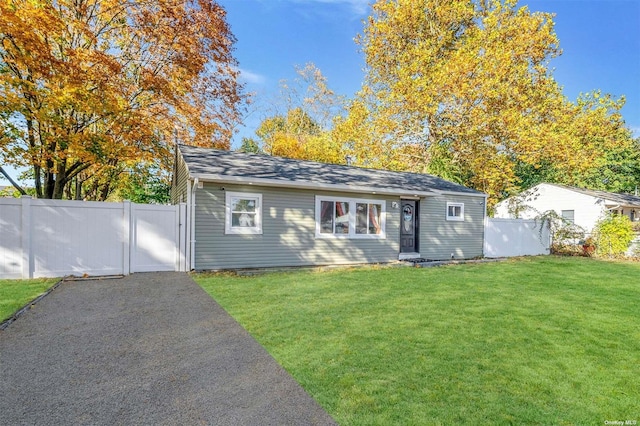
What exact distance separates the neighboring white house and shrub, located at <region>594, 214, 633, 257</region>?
A: 9.91 feet

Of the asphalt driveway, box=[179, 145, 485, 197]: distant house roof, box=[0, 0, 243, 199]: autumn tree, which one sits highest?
box=[0, 0, 243, 199]: autumn tree

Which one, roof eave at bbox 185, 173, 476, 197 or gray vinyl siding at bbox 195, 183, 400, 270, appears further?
gray vinyl siding at bbox 195, 183, 400, 270

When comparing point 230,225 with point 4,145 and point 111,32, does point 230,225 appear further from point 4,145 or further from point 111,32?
point 111,32

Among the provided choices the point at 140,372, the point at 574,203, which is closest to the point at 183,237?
the point at 140,372

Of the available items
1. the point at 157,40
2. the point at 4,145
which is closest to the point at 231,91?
the point at 157,40

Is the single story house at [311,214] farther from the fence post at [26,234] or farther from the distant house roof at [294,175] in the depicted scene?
the fence post at [26,234]

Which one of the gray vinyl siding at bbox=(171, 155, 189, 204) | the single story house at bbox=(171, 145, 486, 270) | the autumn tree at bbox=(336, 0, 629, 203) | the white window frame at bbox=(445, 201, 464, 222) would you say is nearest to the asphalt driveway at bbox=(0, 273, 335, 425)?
the single story house at bbox=(171, 145, 486, 270)

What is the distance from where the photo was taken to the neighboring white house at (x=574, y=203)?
19609 millimetres

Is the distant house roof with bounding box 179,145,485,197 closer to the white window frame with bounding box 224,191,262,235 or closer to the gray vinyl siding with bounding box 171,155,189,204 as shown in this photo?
the gray vinyl siding with bounding box 171,155,189,204

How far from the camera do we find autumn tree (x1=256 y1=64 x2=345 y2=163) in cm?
2661

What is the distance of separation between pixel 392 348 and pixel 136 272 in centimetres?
678

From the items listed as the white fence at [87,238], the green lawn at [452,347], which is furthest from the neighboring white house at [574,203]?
the white fence at [87,238]

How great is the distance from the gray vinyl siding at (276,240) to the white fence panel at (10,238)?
350cm

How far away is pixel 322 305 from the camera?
5.62 metres
